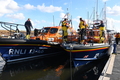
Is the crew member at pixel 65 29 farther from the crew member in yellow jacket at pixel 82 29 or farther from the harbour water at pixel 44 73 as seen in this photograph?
the harbour water at pixel 44 73

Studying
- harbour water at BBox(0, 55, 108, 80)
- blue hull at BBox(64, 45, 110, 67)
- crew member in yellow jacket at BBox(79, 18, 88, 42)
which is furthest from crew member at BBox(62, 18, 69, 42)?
harbour water at BBox(0, 55, 108, 80)

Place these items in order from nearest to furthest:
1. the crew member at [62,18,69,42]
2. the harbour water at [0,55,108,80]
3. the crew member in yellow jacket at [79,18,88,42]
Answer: the harbour water at [0,55,108,80]
the crew member in yellow jacket at [79,18,88,42]
the crew member at [62,18,69,42]

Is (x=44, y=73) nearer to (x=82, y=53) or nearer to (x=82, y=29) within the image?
(x=82, y=53)

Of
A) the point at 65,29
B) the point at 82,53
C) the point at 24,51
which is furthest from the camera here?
the point at 65,29

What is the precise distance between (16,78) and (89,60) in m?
3.53

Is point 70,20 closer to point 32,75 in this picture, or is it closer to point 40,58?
point 40,58

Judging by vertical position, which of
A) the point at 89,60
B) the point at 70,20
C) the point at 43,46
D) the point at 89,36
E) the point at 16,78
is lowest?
the point at 16,78

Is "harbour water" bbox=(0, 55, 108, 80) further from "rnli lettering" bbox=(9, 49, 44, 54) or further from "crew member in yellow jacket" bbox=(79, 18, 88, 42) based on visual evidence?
"crew member in yellow jacket" bbox=(79, 18, 88, 42)

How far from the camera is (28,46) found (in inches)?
270

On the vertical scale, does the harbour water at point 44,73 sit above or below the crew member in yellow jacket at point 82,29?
below

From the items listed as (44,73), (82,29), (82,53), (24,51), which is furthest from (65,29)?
(44,73)

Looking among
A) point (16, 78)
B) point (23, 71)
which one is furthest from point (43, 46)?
point (16, 78)

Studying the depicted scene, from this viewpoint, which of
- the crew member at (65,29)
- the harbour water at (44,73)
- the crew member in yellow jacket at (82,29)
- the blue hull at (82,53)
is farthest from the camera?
the crew member at (65,29)

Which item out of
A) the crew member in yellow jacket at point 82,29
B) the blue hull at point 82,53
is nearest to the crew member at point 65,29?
the crew member in yellow jacket at point 82,29
